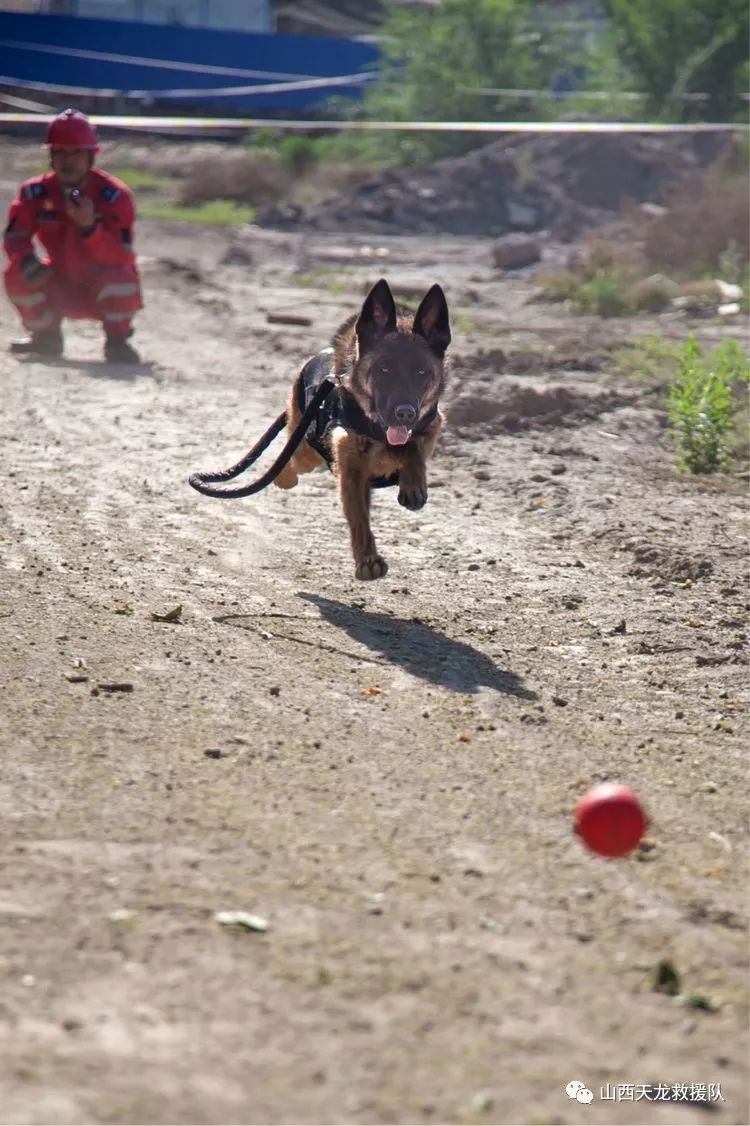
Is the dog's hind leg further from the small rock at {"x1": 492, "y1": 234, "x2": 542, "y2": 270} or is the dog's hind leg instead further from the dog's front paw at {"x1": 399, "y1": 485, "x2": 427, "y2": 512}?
the small rock at {"x1": 492, "y1": 234, "x2": 542, "y2": 270}

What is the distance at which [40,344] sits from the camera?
13070mm

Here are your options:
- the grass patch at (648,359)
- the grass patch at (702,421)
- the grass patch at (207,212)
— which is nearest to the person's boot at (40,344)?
the grass patch at (648,359)

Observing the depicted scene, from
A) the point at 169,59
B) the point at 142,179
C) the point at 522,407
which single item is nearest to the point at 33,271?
the point at 522,407

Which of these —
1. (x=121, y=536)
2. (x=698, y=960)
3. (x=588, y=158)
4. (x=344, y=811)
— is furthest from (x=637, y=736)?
(x=588, y=158)

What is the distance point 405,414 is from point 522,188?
18.6 meters

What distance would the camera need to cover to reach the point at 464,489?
8.73 metres

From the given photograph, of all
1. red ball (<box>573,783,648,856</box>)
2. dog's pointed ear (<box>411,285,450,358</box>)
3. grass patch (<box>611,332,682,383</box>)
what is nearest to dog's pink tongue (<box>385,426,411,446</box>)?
dog's pointed ear (<box>411,285,450,358</box>)

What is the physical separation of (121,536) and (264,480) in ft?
2.64

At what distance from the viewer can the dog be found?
6.53m

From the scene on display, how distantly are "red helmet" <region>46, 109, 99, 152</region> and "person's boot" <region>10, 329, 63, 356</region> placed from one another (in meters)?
1.56

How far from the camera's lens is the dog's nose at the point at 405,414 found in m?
6.29

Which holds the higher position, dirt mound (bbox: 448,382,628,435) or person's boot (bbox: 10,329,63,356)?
person's boot (bbox: 10,329,63,356)

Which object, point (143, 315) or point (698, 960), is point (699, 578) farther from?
point (143, 315)

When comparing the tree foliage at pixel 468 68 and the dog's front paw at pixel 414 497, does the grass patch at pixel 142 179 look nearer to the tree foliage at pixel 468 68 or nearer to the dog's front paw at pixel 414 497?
the tree foliage at pixel 468 68
